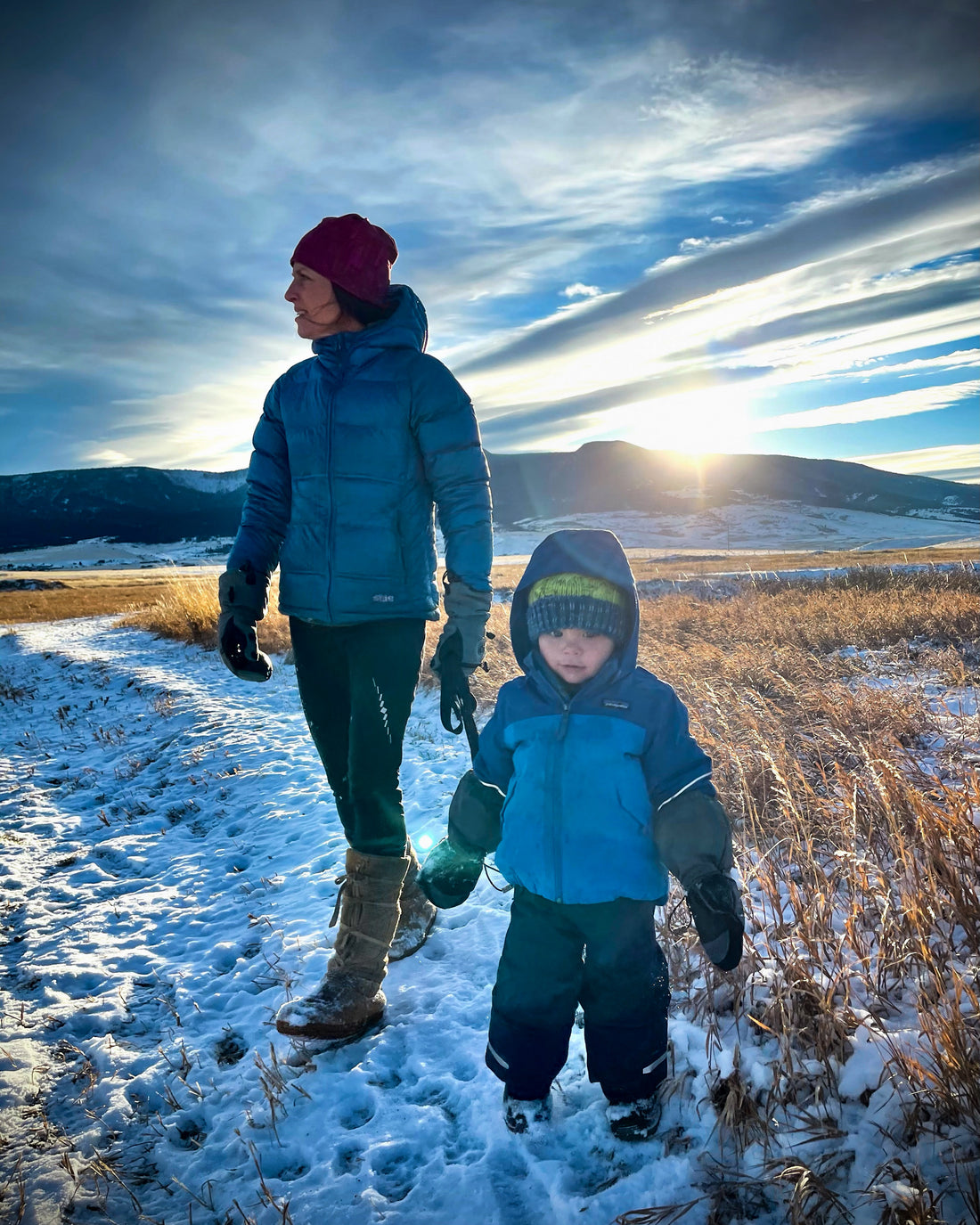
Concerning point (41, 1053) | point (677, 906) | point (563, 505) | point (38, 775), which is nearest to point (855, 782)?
point (677, 906)

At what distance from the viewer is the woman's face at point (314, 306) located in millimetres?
2410

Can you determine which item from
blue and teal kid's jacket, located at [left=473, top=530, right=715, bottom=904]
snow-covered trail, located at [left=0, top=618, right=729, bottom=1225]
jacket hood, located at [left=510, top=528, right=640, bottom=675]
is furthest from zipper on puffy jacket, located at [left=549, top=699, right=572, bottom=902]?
snow-covered trail, located at [left=0, top=618, right=729, bottom=1225]

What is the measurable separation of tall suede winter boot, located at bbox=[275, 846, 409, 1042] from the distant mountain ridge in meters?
131

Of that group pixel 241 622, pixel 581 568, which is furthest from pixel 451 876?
pixel 241 622

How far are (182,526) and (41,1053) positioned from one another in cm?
16513

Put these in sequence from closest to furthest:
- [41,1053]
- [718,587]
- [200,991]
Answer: [41,1053] < [200,991] < [718,587]

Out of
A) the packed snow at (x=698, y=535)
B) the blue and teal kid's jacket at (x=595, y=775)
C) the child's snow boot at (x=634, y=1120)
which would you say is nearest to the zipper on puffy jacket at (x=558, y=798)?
the blue and teal kid's jacket at (x=595, y=775)

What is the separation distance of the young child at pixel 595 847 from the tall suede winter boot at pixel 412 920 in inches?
40.3

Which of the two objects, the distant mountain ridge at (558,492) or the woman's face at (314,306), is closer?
the woman's face at (314,306)

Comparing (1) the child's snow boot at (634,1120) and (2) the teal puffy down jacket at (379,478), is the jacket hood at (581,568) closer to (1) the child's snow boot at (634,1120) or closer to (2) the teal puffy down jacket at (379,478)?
(2) the teal puffy down jacket at (379,478)

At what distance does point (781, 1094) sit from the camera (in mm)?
1752

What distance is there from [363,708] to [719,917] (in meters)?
1.42

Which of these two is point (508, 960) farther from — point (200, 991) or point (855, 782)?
point (855, 782)

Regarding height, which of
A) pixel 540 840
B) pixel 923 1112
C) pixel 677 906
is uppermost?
pixel 540 840
